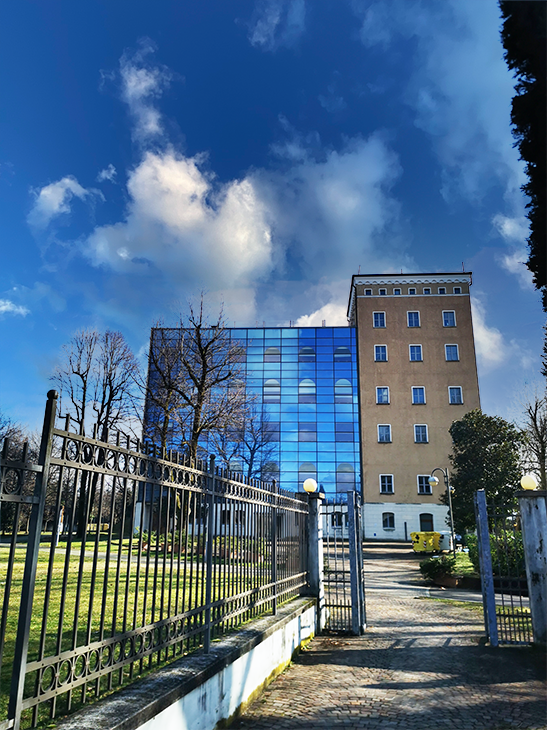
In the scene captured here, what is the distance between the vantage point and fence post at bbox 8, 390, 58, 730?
234 cm

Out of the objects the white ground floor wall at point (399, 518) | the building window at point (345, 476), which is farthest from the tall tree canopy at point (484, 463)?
the building window at point (345, 476)

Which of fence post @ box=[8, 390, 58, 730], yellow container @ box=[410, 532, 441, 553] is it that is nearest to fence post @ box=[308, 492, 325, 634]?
fence post @ box=[8, 390, 58, 730]

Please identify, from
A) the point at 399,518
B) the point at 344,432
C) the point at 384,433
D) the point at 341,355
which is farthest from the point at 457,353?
the point at 399,518

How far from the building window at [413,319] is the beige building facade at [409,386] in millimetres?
94

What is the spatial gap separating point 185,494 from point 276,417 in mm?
48193

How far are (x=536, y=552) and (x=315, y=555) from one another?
3464 millimetres

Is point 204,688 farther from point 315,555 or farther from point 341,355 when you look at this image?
point 341,355

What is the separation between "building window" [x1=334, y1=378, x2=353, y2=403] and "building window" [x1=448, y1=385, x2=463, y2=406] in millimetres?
9580

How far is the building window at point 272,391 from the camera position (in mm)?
52969

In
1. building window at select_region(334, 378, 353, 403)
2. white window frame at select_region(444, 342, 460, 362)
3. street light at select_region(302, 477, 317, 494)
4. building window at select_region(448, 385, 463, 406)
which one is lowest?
street light at select_region(302, 477, 317, 494)

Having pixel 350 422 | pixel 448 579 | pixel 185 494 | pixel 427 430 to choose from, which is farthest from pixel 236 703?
pixel 350 422

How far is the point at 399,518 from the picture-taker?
43.8 m

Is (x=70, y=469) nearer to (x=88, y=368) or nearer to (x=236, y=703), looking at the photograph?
(x=236, y=703)

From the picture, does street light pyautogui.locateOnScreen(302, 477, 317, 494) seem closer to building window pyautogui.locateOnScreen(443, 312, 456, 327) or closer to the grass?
the grass
